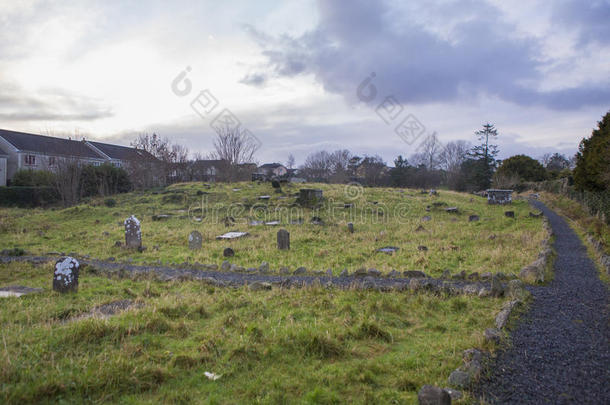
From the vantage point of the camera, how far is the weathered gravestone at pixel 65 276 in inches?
278

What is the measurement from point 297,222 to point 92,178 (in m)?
21.3

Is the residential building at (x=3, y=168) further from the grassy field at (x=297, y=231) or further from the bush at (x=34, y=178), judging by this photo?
the grassy field at (x=297, y=231)

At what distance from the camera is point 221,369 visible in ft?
13.1

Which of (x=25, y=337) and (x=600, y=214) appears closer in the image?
(x=25, y=337)

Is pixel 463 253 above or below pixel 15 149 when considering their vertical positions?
below

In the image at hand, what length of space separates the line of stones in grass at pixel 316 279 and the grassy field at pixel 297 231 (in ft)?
2.14

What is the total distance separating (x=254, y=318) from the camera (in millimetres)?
5559

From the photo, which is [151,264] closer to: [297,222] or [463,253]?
[297,222]

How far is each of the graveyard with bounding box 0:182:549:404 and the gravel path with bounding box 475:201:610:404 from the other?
350 millimetres

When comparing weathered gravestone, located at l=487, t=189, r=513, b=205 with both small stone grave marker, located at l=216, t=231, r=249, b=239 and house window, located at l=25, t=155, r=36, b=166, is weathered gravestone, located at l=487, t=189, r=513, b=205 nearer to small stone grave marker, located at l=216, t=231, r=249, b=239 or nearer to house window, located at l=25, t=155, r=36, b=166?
small stone grave marker, located at l=216, t=231, r=249, b=239

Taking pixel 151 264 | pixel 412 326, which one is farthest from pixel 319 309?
pixel 151 264

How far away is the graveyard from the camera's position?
11.9 feet

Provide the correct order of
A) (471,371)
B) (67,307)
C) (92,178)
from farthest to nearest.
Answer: (92,178) < (67,307) < (471,371)

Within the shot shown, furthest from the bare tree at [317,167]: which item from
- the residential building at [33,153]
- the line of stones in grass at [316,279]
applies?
the line of stones in grass at [316,279]
